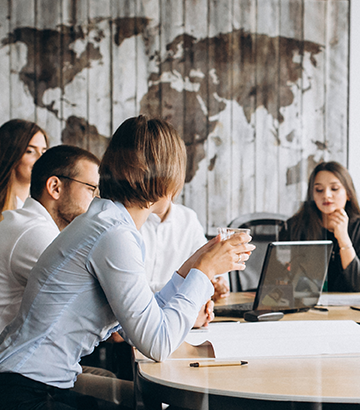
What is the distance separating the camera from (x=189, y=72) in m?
2.39

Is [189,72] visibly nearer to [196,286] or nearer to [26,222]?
[26,222]

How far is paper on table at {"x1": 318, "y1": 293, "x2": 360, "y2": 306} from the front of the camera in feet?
4.59

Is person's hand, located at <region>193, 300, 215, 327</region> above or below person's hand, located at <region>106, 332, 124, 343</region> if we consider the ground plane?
above

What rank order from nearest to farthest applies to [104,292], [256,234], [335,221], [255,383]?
1. [255,383]
2. [104,292]
3. [335,221]
4. [256,234]

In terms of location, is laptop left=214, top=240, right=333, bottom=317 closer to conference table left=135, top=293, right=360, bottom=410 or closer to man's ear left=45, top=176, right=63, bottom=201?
conference table left=135, top=293, right=360, bottom=410

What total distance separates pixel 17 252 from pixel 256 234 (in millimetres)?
1313

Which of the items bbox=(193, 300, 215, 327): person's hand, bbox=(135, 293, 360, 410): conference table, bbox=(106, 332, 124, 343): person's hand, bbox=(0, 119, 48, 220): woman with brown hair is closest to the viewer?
bbox=(135, 293, 360, 410): conference table

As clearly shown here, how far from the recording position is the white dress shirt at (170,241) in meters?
1.88

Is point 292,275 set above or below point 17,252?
below

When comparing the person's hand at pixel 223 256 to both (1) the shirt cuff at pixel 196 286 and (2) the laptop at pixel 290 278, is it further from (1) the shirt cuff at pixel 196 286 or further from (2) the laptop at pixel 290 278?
(2) the laptop at pixel 290 278

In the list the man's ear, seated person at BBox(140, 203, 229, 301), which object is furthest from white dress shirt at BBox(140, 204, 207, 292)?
the man's ear

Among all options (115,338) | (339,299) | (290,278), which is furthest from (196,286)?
(339,299)

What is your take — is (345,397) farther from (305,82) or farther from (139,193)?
(305,82)

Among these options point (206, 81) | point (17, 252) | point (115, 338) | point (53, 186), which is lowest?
point (115, 338)
